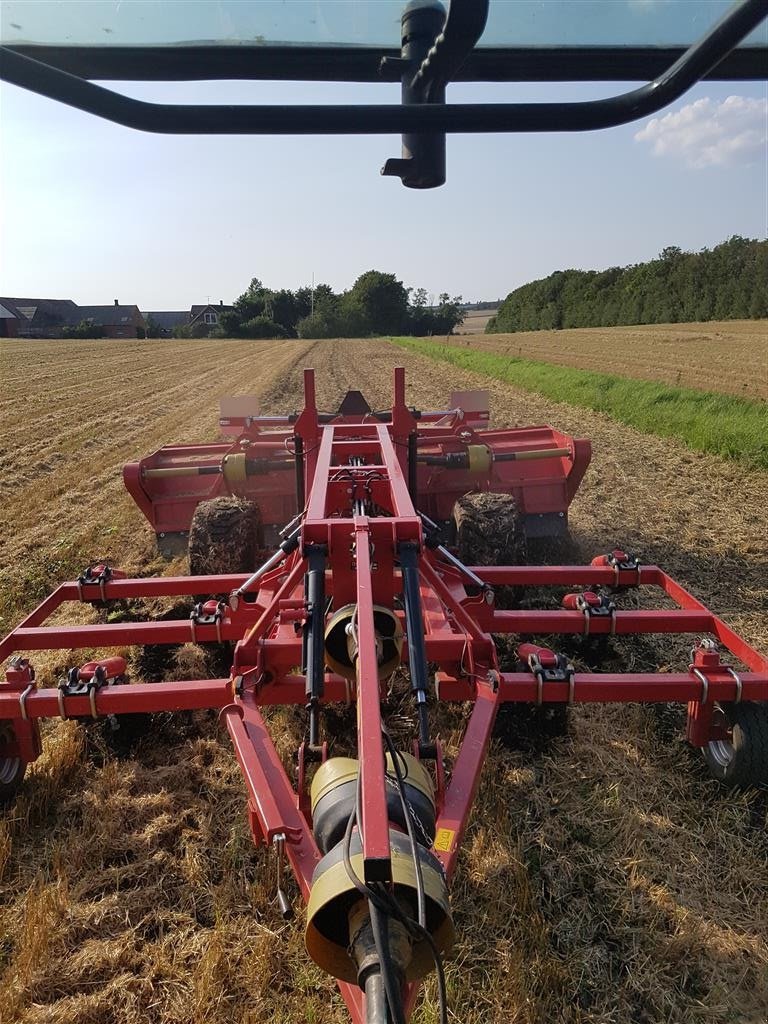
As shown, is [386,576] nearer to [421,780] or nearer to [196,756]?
[421,780]

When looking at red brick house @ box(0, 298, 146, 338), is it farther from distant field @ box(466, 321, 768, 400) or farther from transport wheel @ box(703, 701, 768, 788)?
transport wheel @ box(703, 701, 768, 788)

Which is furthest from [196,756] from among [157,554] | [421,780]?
[157,554]

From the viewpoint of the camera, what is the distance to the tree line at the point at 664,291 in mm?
53781

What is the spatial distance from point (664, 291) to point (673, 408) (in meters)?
52.8

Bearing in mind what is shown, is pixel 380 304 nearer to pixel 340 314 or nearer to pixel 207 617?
pixel 340 314

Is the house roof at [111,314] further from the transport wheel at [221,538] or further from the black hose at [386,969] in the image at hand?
the black hose at [386,969]

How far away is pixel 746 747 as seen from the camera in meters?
3.14

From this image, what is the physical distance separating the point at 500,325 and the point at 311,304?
2352 cm

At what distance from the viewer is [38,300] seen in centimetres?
8556

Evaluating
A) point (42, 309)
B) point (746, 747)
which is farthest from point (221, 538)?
point (42, 309)

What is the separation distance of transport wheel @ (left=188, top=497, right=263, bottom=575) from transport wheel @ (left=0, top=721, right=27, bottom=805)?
2059 millimetres

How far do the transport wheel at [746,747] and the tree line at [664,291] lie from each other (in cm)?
5820

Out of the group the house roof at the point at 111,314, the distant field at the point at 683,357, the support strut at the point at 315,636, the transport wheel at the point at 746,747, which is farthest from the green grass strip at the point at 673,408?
the house roof at the point at 111,314

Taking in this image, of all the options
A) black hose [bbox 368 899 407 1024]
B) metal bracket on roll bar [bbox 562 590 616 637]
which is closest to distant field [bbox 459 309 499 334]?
metal bracket on roll bar [bbox 562 590 616 637]
